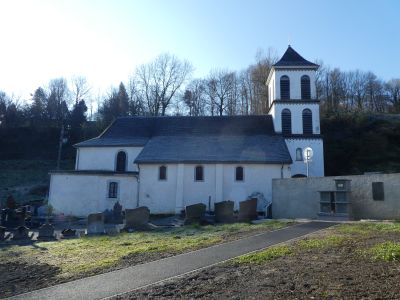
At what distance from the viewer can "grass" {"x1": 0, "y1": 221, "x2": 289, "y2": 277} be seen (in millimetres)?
10008

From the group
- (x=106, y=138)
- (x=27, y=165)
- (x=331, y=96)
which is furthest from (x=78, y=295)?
(x=331, y=96)

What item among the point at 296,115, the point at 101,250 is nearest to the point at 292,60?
the point at 296,115

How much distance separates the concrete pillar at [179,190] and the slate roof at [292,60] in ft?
41.3

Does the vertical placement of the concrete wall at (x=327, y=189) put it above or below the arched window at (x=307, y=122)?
below

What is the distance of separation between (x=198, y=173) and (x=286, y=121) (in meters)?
8.93

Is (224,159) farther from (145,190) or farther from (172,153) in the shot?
(145,190)

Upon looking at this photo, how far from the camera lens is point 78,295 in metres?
6.91

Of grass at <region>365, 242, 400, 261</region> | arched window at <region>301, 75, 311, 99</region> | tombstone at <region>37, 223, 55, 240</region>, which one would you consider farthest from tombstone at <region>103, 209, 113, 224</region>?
grass at <region>365, 242, 400, 261</region>

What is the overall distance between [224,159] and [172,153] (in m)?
4.25

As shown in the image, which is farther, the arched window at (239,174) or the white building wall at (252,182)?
the arched window at (239,174)

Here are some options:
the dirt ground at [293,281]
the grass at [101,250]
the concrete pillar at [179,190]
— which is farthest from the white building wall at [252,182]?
the dirt ground at [293,281]

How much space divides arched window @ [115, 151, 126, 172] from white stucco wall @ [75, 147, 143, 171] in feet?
0.89

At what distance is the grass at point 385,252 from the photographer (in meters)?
8.01

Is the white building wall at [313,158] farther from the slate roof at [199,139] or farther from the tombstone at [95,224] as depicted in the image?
the tombstone at [95,224]
